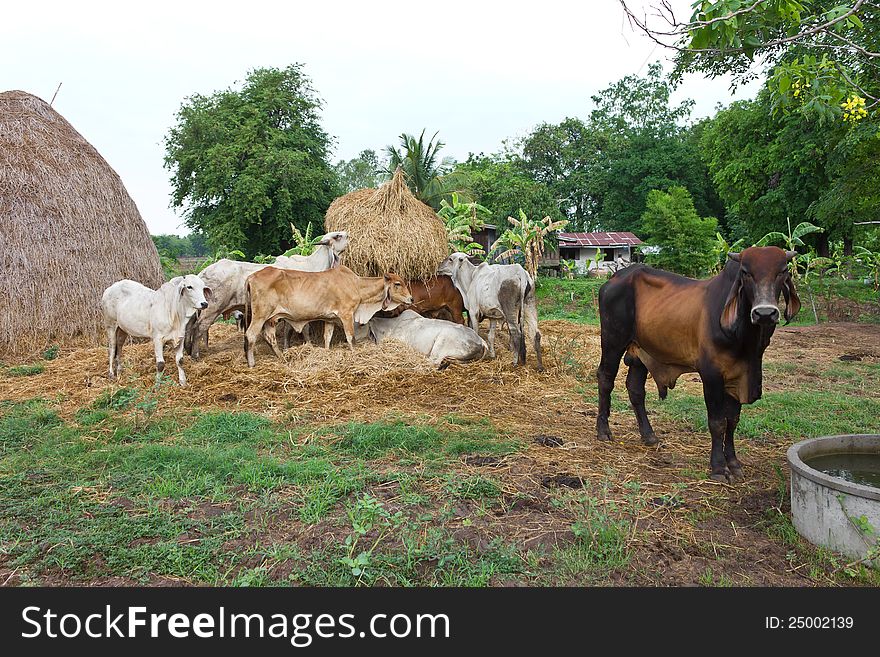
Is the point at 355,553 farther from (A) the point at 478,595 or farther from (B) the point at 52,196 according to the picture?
(B) the point at 52,196

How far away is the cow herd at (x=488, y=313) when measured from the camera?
4.21m

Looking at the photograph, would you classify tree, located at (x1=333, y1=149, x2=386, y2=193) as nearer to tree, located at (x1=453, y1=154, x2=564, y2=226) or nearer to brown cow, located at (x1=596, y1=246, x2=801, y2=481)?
tree, located at (x1=453, y1=154, x2=564, y2=226)

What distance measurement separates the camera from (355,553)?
341 cm

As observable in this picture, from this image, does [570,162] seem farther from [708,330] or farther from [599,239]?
[708,330]

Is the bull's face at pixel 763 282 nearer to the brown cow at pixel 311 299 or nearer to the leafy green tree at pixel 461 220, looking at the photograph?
the brown cow at pixel 311 299

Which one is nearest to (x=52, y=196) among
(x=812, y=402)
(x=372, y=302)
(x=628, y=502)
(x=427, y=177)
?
(x=372, y=302)

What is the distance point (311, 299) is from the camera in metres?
8.80

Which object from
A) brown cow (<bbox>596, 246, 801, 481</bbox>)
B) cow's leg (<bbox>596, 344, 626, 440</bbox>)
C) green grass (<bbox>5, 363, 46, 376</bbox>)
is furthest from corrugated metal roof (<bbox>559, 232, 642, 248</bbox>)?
brown cow (<bbox>596, 246, 801, 481</bbox>)

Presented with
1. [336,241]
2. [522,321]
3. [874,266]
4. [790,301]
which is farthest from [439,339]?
[874,266]

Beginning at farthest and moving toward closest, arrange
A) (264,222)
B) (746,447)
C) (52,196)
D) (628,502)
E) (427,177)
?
(264,222), (427,177), (52,196), (746,447), (628,502)

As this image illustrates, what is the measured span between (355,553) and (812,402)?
580 centimetres

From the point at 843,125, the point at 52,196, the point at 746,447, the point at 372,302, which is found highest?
the point at 843,125

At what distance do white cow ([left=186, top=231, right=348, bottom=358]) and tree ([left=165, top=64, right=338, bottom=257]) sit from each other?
19.1m

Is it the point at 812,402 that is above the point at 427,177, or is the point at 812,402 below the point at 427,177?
below
